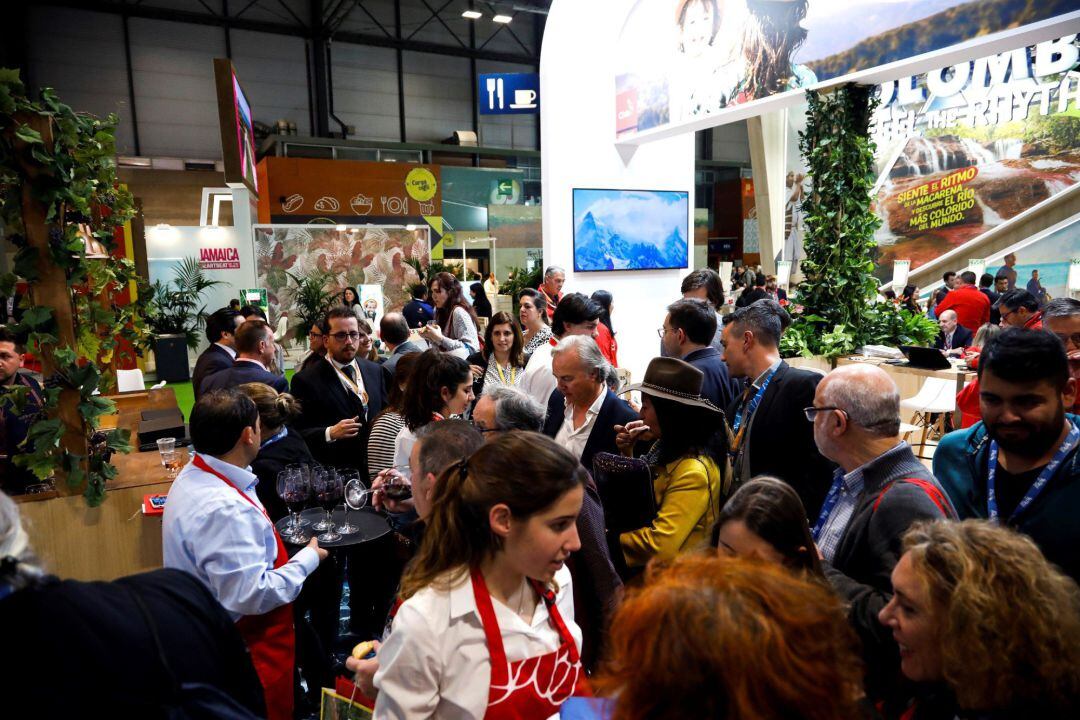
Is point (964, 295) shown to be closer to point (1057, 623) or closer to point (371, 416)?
point (371, 416)

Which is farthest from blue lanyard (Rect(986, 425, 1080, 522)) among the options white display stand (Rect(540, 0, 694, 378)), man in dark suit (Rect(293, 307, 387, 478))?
white display stand (Rect(540, 0, 694, 378))

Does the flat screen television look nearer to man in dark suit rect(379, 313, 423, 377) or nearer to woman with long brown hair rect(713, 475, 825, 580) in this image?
man in dark suit rect(379, 313, 423, 377)

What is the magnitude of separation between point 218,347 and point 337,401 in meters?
1.34

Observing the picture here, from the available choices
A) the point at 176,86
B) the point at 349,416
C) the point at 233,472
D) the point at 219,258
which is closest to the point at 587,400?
the point at 233,472

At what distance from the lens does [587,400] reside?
107 inches

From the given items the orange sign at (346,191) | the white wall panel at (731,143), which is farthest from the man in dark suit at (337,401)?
the white wall panel at (731,143)

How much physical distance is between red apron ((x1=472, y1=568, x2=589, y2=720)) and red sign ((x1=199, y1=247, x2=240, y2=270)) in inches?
468

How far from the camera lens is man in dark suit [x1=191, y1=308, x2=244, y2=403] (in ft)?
14.1

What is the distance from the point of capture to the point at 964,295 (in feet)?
26.4

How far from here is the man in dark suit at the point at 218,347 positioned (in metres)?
4.29

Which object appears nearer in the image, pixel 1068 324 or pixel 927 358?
pixel 1068 324

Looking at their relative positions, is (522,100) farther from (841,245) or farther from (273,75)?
(273,75)

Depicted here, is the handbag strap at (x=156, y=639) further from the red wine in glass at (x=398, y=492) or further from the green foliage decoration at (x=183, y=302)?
the green foliage decoration at (x=183, y=302)

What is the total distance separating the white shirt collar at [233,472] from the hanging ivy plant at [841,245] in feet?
18.1
